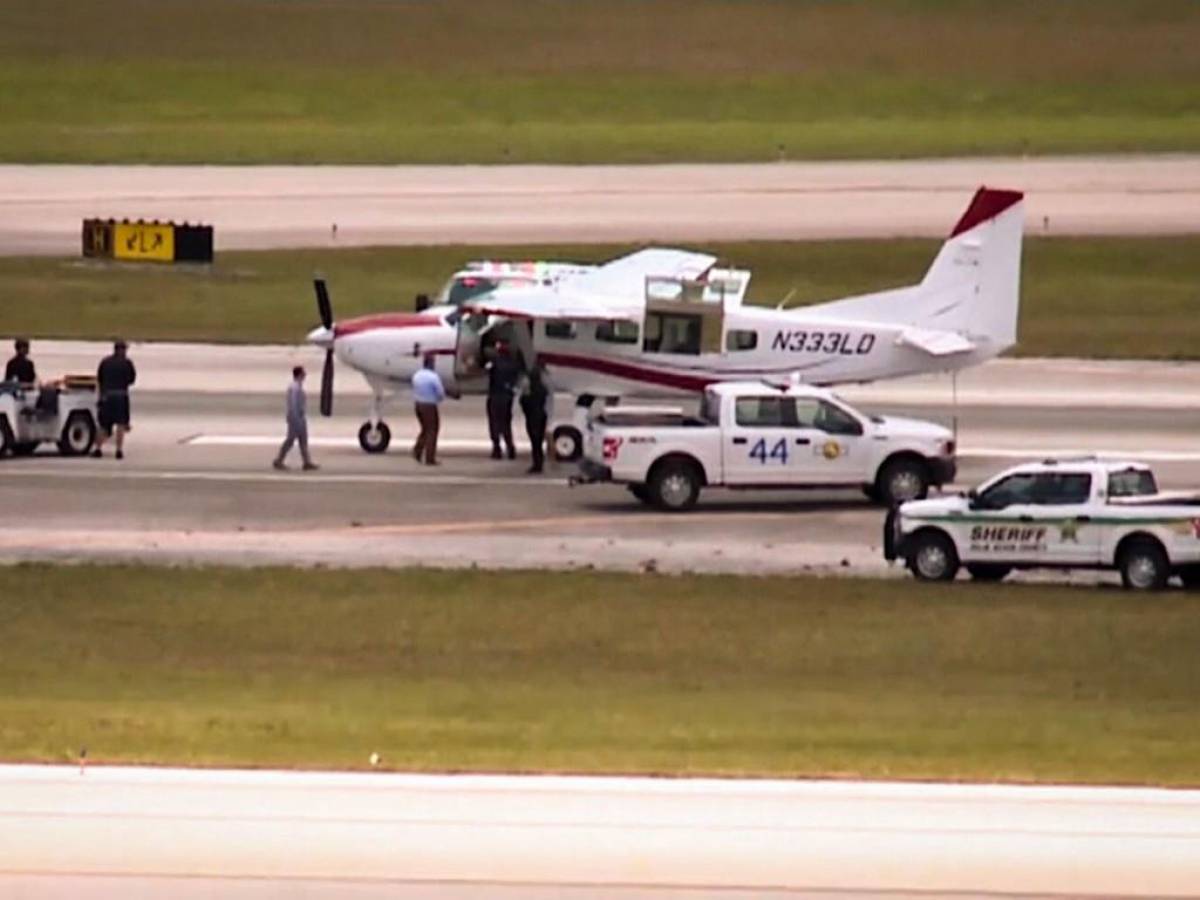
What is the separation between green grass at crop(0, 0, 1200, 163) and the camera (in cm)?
8412

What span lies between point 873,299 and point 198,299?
20.0 m

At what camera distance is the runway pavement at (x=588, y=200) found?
6650 centimetres

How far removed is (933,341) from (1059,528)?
11082mm

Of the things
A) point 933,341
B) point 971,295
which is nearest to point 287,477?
point 933,341

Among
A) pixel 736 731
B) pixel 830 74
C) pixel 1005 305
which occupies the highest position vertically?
pixel 830 74

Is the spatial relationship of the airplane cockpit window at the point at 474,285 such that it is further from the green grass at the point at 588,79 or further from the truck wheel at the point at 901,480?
the green grass at the point at 588,79

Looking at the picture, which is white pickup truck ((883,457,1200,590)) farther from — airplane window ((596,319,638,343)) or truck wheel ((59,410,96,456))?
truck wheel ((59,410,96,456))

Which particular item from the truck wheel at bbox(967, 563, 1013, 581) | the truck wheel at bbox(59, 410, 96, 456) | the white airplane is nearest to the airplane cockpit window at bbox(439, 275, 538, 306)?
the white airplane

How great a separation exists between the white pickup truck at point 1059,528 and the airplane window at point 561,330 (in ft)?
35.6

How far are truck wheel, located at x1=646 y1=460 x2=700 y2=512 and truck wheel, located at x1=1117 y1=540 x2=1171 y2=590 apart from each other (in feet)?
23.8

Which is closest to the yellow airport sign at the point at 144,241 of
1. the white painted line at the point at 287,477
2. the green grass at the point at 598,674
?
the white painted line at the point at 287,477

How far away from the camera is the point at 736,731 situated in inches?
868

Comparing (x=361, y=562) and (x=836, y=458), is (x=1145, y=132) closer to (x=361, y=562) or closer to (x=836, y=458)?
(x=836, y=458)

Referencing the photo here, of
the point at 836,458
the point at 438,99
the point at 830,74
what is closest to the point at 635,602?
the point at 836,458
